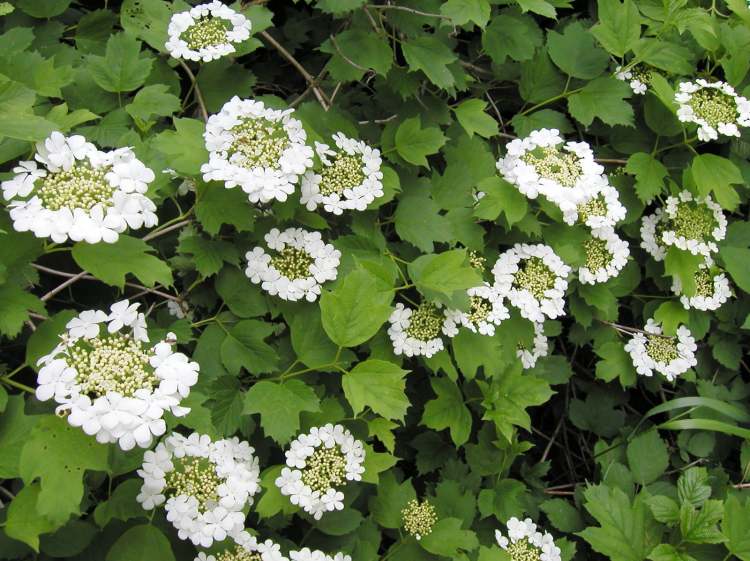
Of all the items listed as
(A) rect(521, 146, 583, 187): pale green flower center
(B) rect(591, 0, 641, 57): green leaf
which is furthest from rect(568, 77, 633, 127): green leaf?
(A) rect(521, 146, 583, 187): pale green flower center

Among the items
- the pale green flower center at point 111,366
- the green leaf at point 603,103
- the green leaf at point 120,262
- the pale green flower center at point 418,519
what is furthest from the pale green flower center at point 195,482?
the green leaf at point 603,103

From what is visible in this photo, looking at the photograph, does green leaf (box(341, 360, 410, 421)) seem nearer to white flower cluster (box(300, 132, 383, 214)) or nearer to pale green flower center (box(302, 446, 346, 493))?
pale green flower center (box(302, 446, 346, 493))

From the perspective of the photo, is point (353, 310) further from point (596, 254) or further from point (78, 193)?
point (596, 254)

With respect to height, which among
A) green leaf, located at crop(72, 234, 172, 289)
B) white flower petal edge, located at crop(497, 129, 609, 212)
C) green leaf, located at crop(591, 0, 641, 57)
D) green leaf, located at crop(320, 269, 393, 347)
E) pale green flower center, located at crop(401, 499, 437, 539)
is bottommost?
pale green flower center, located at crop(401, 499, 437, 539)

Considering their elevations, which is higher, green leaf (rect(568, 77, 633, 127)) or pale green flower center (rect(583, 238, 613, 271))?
green leaf (rect(568, 77, 633, 127))

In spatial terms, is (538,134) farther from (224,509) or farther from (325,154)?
(224,509)

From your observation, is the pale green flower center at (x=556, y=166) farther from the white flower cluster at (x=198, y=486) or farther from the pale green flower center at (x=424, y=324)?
the white flower cluster at (x=198, y=486)

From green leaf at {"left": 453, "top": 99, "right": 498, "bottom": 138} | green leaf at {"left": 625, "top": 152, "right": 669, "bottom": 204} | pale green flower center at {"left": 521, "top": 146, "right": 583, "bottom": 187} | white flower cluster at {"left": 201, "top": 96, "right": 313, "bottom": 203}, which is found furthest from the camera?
green leaf at {"left": 625, "top": 152, "right": 669, "bottom": 204}
